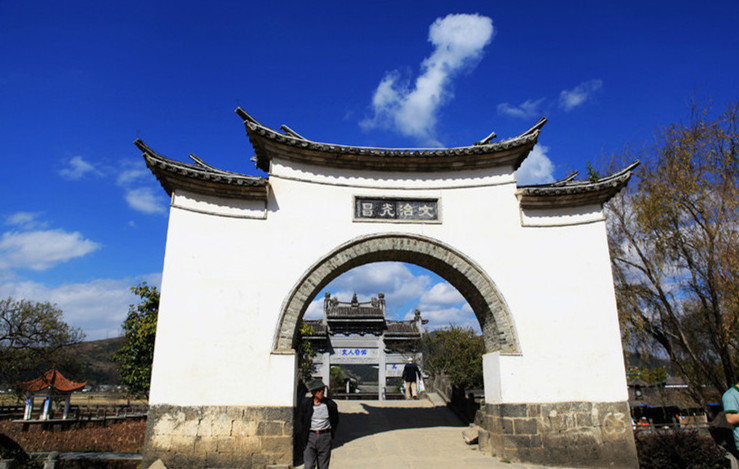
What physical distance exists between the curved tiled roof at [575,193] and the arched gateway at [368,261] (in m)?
0.04

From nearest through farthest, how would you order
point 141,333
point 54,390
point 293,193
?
point 293,193, point 141,333, point 54,390

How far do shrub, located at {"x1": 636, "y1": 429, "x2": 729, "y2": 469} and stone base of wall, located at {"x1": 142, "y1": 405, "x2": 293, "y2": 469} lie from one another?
5.91 metres

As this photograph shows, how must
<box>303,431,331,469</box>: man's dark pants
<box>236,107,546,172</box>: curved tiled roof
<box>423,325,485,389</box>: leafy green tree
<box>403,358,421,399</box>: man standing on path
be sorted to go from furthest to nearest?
1. <box>423,325,485,389</box>: leafy green tree
2. <box>403,358,421,399</box>: man standing on path
3. <box>236,107,546,172</box>: curved tiled roof
4. <box>303,431,331,469</box>: man's dark pants

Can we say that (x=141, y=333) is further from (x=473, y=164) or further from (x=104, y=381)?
(x=104, y=381)

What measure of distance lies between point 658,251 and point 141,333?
42.5 feet

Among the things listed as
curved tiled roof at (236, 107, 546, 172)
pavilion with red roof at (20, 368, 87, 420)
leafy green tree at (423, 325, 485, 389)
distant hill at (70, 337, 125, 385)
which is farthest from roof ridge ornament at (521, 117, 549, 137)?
distant hill at (70, 337, 125, 385)

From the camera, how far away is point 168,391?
713 cm

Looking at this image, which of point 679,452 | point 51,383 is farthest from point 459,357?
point 51,383

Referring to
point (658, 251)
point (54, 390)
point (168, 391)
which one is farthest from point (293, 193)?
point (54, 390)

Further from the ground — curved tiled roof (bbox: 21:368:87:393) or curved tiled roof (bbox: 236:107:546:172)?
curved tiled roof (bbox: 236:107:546:172)

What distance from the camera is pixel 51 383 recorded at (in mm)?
14664

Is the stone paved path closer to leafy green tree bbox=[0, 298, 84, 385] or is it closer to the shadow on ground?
the shadow on ground

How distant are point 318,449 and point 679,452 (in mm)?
5960

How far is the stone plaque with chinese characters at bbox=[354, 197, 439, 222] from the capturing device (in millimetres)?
8602
